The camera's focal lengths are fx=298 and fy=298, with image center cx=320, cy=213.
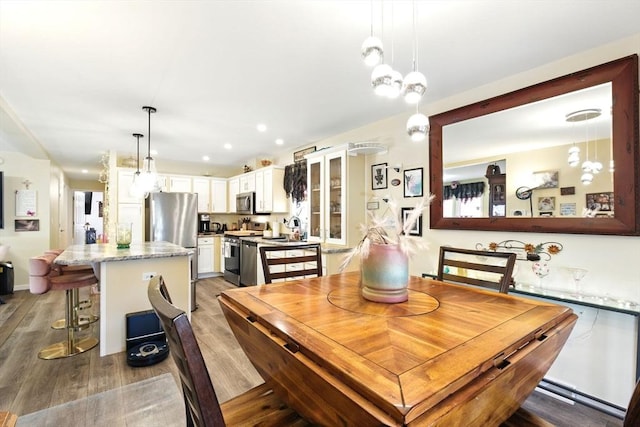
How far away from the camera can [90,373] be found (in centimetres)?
237

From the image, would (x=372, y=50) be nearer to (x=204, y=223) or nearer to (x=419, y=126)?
(x=419, y=126)

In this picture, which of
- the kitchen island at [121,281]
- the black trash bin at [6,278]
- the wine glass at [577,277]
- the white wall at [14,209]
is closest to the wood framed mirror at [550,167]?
the wine glass at [577,277]

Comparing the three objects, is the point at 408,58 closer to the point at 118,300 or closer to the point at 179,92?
the point at 179,92

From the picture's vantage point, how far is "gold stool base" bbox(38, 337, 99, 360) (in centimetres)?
262

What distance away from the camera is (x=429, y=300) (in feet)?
4.60

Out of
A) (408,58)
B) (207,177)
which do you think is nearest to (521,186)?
(408,58)

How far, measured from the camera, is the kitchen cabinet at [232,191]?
20.6ft

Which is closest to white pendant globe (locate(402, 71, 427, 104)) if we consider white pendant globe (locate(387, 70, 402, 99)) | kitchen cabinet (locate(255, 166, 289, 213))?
white pendant globe (locate(387, 70, 402, 99))

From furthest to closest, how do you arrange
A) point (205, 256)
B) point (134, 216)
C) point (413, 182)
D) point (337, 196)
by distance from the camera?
point (205, 256) → point (134, 216) → point (337, 196) → point (413, 182)

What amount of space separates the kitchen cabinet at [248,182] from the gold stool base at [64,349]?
347 cm

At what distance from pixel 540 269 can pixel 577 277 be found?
0.24 metres

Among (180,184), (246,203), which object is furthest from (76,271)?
(180,184)

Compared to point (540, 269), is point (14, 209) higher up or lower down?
higher up

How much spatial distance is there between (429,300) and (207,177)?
583 cm
